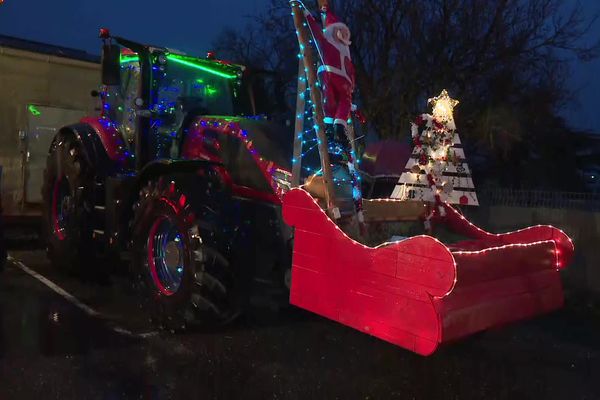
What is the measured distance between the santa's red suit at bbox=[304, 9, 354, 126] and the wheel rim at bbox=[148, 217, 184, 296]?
1.82 meters

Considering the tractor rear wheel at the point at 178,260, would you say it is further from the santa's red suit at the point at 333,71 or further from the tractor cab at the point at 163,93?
the santa's red suit at the point at 333,71

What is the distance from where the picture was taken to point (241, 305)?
5102mm

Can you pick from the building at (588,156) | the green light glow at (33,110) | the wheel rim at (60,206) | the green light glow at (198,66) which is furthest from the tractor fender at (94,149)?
the building at (588,156)

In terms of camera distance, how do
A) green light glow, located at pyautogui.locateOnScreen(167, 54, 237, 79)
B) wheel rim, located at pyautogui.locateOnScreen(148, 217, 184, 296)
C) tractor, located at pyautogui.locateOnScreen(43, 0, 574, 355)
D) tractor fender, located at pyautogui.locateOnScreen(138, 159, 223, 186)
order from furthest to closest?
green light glow, located at pyautogui.locateOnScreen(167, 54, 237, 79) < wheel rim, located at pyautogui.locateOnScreen(148, 217, 184, 296) < tractor fender, located at pyautogui.locateOnScreen(138, 159, 223, 186) < tractor, located at pyautogui.locateOnScreen(43, 0, 574, 355)

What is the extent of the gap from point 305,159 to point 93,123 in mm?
3179

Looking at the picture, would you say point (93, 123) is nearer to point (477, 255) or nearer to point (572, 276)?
point (477, 255)

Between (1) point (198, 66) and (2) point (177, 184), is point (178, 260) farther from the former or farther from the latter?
(1) point (198, 66)

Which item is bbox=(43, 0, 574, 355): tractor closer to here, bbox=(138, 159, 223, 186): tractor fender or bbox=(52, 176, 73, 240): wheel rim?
bbox=(138, 159, 223, 186): tractor fender

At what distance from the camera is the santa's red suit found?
4797 millimetres

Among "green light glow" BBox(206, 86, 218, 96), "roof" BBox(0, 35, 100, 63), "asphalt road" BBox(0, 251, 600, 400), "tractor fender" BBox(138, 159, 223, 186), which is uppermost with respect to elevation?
"roof" BBox(0, 35, 100, 63)

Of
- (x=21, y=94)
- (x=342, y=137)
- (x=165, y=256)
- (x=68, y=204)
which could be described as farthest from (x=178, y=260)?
(x=21, y=94)

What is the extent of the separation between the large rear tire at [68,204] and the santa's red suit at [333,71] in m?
3.30

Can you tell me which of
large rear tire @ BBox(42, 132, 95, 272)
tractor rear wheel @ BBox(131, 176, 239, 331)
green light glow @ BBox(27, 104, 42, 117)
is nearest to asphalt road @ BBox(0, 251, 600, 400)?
tractor rear wheel @ BBox(131, 176, 239, 331)

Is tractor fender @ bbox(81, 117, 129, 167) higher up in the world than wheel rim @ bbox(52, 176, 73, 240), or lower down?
higher up
